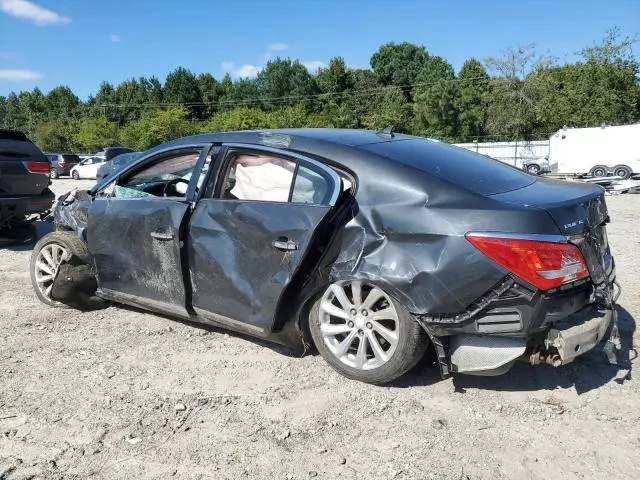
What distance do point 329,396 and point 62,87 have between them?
101 m

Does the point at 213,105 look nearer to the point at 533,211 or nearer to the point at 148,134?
the point at 148,134

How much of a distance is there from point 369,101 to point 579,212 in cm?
7031

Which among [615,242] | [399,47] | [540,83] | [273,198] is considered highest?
[399,47]

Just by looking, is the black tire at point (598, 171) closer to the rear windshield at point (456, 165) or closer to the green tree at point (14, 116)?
the rear windshield at point (456, 165)

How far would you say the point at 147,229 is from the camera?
13.6ft

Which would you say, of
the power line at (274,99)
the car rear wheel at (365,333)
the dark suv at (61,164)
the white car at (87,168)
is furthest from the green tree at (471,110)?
the car rear wheel at (365,333)

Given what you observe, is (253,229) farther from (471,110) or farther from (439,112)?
(471,110)

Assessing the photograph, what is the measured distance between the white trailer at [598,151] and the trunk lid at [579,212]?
25.9m

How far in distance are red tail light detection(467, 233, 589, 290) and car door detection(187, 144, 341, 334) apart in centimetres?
95

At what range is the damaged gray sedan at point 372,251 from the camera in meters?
→ 2.93

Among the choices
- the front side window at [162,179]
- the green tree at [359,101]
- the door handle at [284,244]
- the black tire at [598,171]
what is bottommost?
the black tire at [598,171]

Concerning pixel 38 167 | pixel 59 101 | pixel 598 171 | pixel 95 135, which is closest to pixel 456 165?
pixel 38 167

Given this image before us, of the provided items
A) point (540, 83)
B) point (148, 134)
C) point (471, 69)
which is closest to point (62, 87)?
point (148, 134)

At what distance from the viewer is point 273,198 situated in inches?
144
